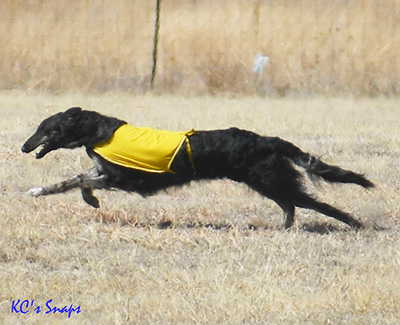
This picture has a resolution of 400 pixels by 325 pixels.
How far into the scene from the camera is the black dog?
7.08m

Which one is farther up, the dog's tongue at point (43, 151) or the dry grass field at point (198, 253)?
the dog's tongue at point (43, 151)

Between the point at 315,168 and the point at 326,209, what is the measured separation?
14.4 inches

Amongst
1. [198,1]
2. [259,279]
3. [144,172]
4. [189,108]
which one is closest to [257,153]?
[144,172]

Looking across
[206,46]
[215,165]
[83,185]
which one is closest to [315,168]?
[215,165]

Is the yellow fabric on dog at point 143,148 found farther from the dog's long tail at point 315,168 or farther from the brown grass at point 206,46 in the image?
the brown grass at point 206,46

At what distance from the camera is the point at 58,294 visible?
17.5ft

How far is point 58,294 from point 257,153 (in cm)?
241

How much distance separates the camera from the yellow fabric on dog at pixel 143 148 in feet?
23.2

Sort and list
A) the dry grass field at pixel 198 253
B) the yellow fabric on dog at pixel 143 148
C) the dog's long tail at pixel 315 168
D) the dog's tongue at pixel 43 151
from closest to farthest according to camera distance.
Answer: the dry grass field at pixel 198 253
the yellow fabric on dog at pixel 143 148
the dog's long tail at pixel 315 168
the dog's tongue at pixel 43 151

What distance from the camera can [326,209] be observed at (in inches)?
290

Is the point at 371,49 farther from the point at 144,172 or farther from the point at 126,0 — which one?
the point at 144,172

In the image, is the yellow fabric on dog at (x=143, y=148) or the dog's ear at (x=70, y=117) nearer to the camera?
the yellow fabric on dog at (x=143, y=148)

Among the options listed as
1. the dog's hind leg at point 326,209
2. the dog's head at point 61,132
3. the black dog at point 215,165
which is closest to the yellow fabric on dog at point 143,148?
the black dog at point 215,165

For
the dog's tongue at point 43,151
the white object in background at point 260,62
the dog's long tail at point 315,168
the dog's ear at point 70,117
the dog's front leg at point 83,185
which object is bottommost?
the white object in background at point 260,62
